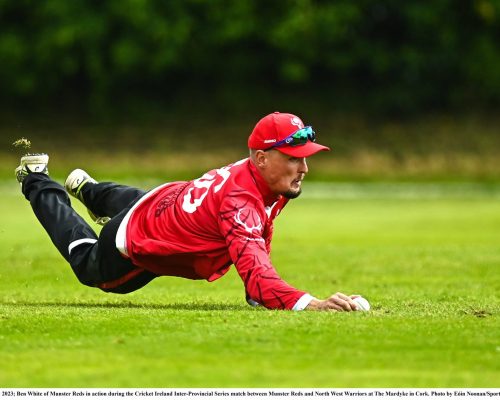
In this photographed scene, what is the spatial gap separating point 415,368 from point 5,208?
2398 cm

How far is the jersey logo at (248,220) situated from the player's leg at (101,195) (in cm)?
193

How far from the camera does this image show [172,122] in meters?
55.5

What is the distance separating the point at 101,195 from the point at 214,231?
214 centimetres

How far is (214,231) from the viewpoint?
9.13 meters

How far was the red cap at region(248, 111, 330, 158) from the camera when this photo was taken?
897 centimetres

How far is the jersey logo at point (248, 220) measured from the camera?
8.79 meters

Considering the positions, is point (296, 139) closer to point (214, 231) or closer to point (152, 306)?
point (214, 231)

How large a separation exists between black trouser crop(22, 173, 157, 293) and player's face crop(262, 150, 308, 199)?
137 cm

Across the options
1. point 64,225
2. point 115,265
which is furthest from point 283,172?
point 64,225

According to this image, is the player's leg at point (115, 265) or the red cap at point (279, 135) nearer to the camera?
the red cap at point (279, 135)

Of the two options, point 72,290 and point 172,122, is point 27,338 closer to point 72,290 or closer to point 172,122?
point 72,290

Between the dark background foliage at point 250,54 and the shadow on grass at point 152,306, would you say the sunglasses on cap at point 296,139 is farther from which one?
the dark background foliage at point 250,54

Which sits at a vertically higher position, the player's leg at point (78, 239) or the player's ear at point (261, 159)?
the player's ear at point (261, 159)

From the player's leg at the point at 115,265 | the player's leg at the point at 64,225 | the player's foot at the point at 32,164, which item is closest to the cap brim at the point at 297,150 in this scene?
the player's leg at the point at 115,265
